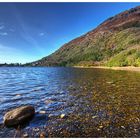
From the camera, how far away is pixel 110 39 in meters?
197

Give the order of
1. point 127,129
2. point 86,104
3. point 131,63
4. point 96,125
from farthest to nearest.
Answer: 1. point 131,63
2. point 86,104
3. point 96,125
4. point 127,129

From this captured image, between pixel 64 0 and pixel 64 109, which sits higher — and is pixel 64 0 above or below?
above

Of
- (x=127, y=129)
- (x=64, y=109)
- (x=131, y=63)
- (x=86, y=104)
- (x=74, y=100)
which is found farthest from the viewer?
(x=131, y=63)

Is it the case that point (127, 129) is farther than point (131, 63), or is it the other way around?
point (131, 63)

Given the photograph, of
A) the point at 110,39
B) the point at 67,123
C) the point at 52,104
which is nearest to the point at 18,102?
the point at 52,104

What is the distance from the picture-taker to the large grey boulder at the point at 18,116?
10.4 m

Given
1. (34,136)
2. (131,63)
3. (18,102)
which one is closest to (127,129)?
(34,136)

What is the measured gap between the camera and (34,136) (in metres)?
9.09

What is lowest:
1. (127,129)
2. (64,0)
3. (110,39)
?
(127,129)

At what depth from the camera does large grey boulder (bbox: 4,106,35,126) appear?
10.4 meters

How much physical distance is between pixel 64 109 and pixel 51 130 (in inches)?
154

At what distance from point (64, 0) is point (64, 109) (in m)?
7.11

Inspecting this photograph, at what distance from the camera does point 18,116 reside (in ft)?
35.4

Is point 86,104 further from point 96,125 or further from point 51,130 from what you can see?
point 51,130
